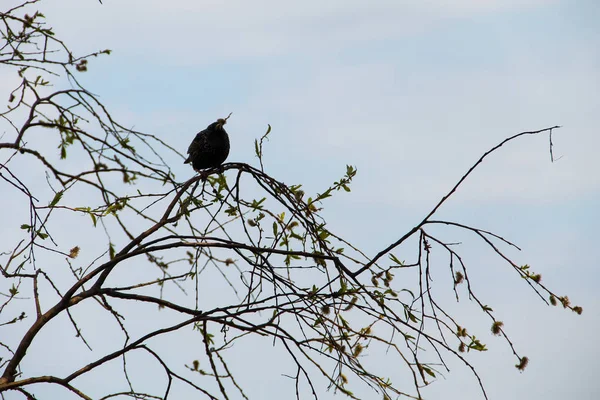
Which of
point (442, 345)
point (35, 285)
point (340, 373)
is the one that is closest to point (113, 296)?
point (35, 285)

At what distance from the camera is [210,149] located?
5484 mm

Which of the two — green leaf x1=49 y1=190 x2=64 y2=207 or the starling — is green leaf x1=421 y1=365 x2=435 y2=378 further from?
the starling

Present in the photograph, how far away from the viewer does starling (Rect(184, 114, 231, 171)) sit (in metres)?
5.50

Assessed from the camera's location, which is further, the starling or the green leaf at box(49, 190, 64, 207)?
the starling

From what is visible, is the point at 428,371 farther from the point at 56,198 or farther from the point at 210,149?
the point at 210,149

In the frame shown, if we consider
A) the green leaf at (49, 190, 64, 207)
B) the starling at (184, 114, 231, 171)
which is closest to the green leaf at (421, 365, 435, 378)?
the green leaf at (49, 190, 64, 207)

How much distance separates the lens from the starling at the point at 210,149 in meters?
5.50

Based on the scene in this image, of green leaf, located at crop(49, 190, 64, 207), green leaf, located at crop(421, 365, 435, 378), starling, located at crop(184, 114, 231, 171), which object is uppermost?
starling, located at crop(184, 114, 231, 171)

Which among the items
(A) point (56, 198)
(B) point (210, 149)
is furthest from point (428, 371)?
(B) point (210, 149)

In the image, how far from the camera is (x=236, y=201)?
354 cm

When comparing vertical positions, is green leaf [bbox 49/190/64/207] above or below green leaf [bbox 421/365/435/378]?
above

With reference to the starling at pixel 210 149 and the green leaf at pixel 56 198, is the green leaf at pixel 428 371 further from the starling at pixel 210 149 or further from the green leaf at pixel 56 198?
the starling at pixel 210 149

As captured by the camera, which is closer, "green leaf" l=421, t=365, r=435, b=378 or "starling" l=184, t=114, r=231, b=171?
"green leaf" l=421, t=365, r=435, b=378

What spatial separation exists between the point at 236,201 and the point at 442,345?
4.37 feet
